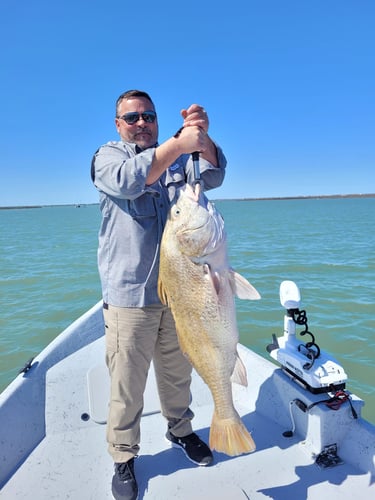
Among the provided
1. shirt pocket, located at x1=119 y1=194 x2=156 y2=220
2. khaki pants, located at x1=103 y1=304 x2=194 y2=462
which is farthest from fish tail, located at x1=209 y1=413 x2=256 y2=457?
shirt pocket, located at x1=119 y1=194 x2=156 y2=220

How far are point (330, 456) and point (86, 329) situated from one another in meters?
3.48

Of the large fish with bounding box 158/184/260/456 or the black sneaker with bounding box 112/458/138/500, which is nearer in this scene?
the large fish with bounding box 158/184/260/456

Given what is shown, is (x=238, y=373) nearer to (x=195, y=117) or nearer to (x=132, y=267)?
(x=132, y=267)

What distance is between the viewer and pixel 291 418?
3797 millimetres

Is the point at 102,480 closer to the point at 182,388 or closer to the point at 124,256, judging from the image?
the point at 182,388

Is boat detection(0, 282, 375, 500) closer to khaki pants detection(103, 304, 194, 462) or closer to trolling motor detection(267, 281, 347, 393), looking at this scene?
trolling motor detection(267, 281, 347, 393)

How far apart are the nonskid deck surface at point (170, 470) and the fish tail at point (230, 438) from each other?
1.82 ft

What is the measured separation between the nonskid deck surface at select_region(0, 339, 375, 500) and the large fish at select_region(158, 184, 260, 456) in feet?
2.45

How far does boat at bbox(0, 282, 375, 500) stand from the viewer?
3201mm

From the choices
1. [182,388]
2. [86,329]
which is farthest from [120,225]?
[86,329]

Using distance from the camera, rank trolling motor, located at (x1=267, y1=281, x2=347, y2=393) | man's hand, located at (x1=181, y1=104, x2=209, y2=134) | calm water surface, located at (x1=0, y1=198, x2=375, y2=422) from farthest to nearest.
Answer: calm water surface, located at (x1=0, y1=198, x2=375, y2=422) → trolling motor, located at (x1=267, y1=281, x2=347, y2=393) → man's hand, located at (x1=181, y1=104, x2=209, y2=134)

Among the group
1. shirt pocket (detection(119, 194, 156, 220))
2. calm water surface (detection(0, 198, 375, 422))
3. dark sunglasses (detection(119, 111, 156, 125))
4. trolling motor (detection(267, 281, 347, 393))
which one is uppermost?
dark sunglasses (detection(119, 111, 156, 125))

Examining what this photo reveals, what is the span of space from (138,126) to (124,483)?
2.96 metres

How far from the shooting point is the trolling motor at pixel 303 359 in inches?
133
